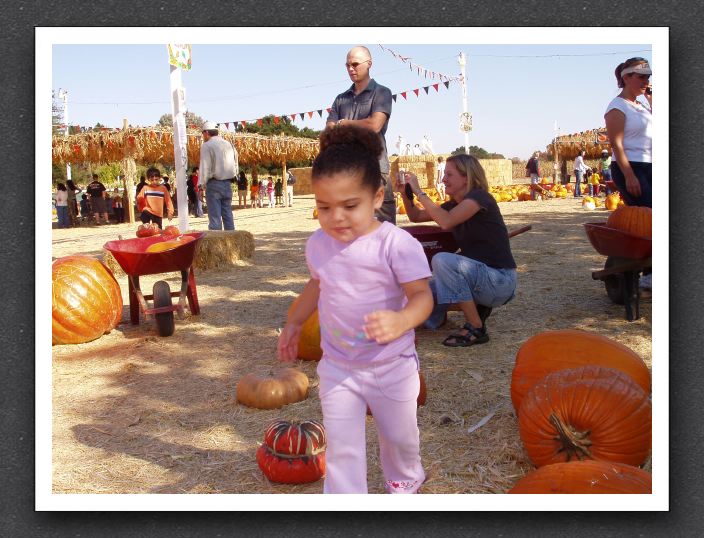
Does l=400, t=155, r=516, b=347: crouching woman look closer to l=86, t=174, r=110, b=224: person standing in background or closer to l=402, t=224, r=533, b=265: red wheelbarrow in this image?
l=402, t=224, r=533, b=265: red wheelbarrow

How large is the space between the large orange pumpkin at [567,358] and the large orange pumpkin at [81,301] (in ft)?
11.3

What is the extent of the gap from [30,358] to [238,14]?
1.36 m

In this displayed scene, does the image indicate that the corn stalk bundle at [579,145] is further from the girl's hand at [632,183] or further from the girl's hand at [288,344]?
the girl's hand at [288,344]

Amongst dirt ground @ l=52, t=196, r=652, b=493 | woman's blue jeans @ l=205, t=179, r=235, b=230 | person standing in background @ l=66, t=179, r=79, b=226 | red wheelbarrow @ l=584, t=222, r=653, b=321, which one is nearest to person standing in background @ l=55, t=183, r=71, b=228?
person standing in background @ l=66, t=179, r=79, b=226

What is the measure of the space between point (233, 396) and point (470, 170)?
2.29 metres

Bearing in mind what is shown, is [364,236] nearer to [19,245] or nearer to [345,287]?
[345,287]

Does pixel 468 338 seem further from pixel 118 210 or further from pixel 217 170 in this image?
pixel 118 210

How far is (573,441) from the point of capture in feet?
8.53

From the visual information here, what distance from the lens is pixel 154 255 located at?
5.43 metres

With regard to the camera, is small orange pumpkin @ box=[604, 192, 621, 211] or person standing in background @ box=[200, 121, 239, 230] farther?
small orange pumpkin @ box=[604, 192, 621, 211]

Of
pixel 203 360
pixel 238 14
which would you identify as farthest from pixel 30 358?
pixel 203 360

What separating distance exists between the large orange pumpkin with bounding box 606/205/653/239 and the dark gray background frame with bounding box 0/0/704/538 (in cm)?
268

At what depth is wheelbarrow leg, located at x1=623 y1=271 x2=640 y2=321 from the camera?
503 centimetres

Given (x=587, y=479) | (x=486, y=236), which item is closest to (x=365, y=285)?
(x=587, y=479)
